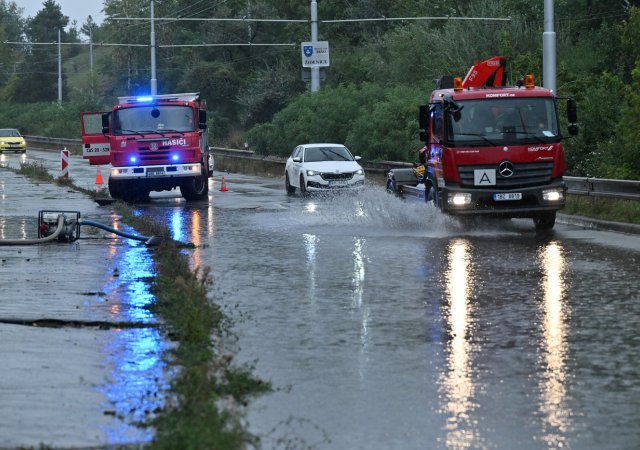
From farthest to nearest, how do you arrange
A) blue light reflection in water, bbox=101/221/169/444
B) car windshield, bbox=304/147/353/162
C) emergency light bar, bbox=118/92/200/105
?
1. car windshield, bbox=304/147/353/162
2. emergency light bar, bbox=118/92/200/105
3. blue light reflection in water, bbox=101/221/169/444

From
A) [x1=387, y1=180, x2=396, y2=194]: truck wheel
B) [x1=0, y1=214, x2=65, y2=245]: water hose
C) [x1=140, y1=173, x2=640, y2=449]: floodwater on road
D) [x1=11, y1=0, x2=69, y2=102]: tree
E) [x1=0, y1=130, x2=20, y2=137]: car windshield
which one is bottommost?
[x1=140, y1=173, x2=640, y2=449]: floodwater on road

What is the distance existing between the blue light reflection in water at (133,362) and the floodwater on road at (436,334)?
65cm

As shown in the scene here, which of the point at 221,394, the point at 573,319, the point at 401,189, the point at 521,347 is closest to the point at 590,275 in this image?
the point at 573,319

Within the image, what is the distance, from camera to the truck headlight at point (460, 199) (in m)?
21.7

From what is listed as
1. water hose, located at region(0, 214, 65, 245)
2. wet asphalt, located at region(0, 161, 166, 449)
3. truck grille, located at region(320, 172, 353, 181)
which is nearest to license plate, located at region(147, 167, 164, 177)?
truck grille, located at region(320, 172, 353, 181)

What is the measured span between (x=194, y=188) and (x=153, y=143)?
5.34 ft

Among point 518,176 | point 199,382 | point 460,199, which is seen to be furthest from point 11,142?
point 199,382

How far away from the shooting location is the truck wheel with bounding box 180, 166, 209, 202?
33125 millimetres

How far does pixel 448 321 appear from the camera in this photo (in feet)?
38.2

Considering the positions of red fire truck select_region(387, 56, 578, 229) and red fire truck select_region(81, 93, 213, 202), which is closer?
red fire truck select_region(387, 56, 578, 229)

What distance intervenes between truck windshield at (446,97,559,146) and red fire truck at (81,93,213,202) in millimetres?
12198

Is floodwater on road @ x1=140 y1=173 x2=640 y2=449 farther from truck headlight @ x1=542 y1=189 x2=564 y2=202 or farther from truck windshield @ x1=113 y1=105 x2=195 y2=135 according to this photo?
truck windshield @ x1=113 y1=105 x2=195 y2=135

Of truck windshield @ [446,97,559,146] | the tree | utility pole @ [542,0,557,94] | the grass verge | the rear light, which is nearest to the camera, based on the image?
the grass verge

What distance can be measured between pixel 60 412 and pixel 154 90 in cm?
6461
